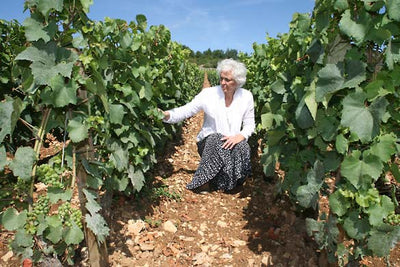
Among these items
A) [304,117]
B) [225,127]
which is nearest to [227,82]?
[225,127]

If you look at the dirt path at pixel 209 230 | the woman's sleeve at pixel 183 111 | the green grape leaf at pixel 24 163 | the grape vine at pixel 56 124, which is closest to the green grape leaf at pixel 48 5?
the grape vine at pixel 56 124

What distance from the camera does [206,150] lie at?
372 centimetres

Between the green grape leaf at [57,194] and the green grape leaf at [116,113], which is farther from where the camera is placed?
the green grape leaf at [116,113]

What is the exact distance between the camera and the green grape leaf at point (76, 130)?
5.46 feet

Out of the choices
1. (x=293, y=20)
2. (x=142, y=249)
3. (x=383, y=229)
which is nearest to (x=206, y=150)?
(x=142, y=249)

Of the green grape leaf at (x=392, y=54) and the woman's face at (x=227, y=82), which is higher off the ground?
the woman's face at (x=227, y=82)

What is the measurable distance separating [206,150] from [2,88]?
93.4 inches

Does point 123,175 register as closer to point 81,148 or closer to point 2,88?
point 81,148

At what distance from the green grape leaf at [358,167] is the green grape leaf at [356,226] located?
22 centimetres

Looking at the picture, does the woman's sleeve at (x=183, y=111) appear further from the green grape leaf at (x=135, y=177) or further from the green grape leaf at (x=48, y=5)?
the green grape leaf at (x=48, y=5)

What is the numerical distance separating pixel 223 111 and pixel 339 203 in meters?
2.13

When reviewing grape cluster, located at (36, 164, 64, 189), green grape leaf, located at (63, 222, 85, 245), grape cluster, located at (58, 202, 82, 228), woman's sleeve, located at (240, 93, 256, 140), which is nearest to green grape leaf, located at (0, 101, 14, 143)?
grape cluster, located at (36, 164, 64, 189)

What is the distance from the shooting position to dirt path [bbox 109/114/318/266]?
256 cm

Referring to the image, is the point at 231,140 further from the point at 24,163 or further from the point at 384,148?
the point at 24,163
